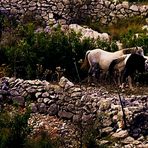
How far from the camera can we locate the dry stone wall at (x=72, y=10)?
2660 centimetres

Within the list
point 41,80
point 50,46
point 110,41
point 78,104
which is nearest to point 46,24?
point 110,41

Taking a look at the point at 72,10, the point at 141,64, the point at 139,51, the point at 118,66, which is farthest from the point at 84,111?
the point at 72,10

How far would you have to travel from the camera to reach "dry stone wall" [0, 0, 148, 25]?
26.6 metres

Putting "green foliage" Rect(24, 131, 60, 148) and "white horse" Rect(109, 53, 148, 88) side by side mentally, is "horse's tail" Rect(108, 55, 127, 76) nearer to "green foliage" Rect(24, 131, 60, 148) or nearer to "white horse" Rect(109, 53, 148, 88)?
"white horse" Rect(109, 53, 148, 88)

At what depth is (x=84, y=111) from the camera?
16.7 m

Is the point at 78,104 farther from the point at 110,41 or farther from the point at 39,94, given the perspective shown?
the point at 110,41

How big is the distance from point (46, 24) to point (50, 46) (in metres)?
5.88

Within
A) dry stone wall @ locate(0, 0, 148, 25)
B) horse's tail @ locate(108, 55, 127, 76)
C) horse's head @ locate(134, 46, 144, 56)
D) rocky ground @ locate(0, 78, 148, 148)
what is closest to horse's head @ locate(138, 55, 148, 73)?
horse's head @ locate(134, 46, 144, 56)

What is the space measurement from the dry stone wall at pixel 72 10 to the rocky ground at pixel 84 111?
325 inches

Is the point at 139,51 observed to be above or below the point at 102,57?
above

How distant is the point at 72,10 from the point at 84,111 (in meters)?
10.8

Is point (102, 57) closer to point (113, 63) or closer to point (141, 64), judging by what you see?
point (113, 63)

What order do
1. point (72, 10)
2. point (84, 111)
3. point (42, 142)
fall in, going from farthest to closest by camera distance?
point (72, 10) → point (84, 111) → point (42, 142)

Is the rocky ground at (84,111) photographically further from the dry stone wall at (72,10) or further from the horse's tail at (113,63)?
the dry stone wall at (72,10)
